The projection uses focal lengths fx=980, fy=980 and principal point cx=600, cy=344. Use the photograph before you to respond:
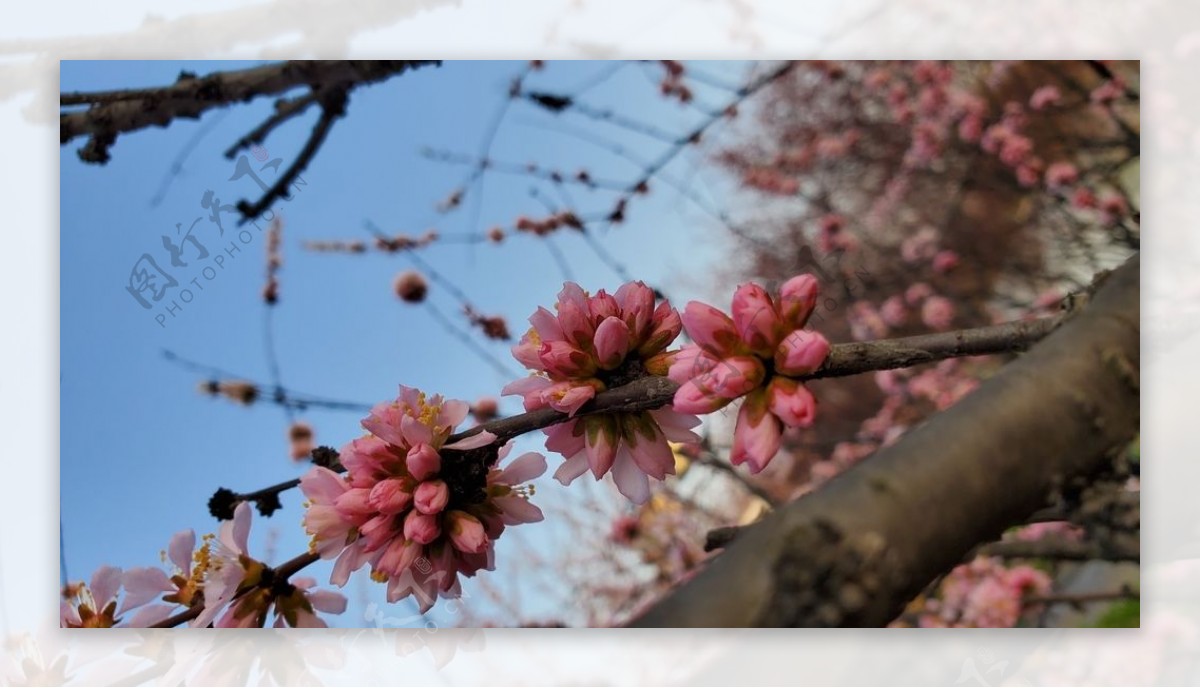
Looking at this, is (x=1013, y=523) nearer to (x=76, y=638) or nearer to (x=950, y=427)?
(x=950, y=427)

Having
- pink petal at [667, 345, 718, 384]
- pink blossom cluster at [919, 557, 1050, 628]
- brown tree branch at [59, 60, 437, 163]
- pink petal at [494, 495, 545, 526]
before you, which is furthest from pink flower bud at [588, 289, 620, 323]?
pink blossom cluster at [919, 557, 1050, 628]

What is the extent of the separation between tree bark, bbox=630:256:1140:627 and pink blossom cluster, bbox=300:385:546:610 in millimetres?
344

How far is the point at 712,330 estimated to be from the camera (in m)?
0.71

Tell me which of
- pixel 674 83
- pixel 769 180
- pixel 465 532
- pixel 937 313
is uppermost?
pixel 674 83

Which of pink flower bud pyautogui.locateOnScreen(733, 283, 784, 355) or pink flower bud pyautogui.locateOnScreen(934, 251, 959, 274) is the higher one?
pink flower bud pyautogui.locateOnScreen(934, 251, 959, 274)

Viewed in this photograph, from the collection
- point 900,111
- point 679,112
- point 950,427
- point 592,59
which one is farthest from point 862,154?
point 950,427

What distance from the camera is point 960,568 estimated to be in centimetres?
141

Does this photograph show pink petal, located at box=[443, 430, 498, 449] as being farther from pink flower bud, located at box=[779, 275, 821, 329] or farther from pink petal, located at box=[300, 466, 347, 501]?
pink flower bud, located at box=[779, 275, 821, 329]

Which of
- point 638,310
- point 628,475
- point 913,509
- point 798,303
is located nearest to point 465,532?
point 628,475

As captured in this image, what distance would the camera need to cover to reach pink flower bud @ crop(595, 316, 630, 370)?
76 centimetres

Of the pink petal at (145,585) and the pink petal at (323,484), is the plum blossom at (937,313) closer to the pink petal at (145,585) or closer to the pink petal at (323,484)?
the pink petal at (323,484)

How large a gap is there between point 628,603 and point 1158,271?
0.87 meters

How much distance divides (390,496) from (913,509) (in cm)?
48

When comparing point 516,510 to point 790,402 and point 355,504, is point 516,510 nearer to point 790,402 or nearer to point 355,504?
point 355,504
